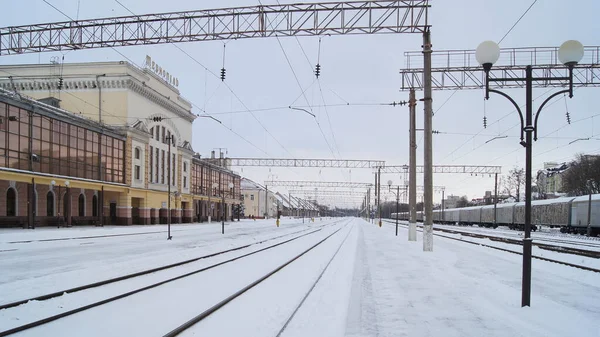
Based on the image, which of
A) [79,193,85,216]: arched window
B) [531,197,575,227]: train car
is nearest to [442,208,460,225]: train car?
[531,197,575,227]: train car

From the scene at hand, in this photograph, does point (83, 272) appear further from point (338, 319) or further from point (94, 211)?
point (94, 211)

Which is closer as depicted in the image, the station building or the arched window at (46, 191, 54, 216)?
the station building

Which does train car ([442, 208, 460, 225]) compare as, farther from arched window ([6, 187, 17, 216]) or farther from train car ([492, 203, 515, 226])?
arched window ([6, 187, 17, 216])

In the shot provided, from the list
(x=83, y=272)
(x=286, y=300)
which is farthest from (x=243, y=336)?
(x=83, y=272)

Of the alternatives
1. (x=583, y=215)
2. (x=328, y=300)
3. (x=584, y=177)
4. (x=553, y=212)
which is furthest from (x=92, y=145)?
(x=584, y=177)

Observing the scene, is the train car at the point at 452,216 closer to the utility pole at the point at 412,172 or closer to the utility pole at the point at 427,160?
the utility pole at the point at 412,172

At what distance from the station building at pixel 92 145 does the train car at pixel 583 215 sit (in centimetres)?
3257

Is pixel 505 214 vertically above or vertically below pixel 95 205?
below

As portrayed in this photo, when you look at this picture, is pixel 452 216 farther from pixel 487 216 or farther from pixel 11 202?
pixel 11 202

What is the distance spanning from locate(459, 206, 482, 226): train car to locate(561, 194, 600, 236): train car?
27327mm

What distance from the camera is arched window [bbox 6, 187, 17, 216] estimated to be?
35.1 metres

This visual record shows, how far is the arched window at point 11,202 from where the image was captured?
35125 millimetres

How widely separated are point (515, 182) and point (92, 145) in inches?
3012

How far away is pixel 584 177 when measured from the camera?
208ft
